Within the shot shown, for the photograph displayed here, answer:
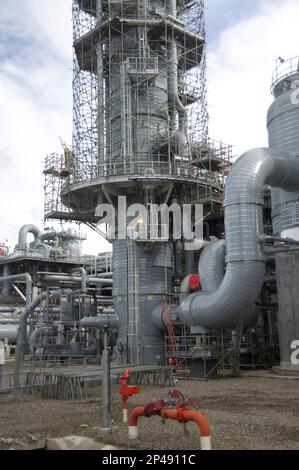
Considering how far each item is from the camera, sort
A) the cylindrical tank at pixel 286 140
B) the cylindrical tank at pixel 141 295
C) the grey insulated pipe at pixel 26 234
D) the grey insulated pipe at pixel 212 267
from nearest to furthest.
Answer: the cylindrical tank at pixel 286 140
the grey insulated pipe at pixel 212 267
the cylindrical tank at pixel 141 295
the grey insulated pipe at pixel 26 234

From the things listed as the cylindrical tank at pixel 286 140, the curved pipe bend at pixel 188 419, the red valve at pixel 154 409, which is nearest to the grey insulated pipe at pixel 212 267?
the cylindrical tank at pixel 286 140

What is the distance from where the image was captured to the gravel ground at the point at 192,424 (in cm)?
1074

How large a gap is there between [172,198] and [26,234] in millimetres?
31057

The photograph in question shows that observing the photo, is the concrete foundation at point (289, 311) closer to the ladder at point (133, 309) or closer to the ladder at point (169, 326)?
the ladder at point (169, 326)

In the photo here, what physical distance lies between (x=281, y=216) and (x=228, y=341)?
7677mm

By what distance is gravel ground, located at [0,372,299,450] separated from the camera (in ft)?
35.2

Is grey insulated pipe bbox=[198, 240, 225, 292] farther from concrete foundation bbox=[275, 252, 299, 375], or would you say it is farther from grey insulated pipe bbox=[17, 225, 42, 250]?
grey insulated pipe bbox=[17, 225, 42, 250]

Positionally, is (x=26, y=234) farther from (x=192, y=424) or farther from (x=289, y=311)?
(x=192, y=424)

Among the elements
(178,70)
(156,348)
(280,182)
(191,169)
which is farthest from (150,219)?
(178,70)

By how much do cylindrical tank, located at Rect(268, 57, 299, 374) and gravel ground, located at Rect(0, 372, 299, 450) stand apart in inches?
154

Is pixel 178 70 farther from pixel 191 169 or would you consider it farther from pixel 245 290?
pixel 245 290

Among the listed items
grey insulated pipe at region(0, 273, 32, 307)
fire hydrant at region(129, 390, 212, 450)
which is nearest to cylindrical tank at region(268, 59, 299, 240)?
fire hydrant at region(129, 390, 212, 450)

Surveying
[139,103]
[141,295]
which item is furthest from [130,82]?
[141,295]

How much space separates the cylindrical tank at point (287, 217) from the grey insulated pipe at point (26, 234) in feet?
129
